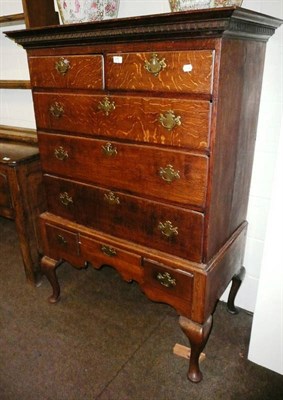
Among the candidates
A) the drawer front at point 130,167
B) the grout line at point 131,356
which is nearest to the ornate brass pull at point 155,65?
the drawer front at point 130,167

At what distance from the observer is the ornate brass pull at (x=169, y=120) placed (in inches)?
44.3

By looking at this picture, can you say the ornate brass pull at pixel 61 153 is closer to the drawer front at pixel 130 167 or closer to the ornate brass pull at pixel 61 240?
the drawer front at pixel 130 167

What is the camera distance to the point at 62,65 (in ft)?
4.42

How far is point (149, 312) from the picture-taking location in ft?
6.34

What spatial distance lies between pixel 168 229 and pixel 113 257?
37 centimetres

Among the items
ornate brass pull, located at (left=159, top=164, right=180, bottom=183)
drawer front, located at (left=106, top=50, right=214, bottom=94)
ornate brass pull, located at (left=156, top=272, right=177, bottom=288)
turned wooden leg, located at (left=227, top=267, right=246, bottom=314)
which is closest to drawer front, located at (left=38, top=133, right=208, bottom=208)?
ornate brass pull, located at (left=159, top=164, right=180, bottom=183)

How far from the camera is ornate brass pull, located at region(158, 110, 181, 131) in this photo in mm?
1126

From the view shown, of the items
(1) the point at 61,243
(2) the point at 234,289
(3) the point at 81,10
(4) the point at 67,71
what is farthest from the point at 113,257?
(3) the point at 81,10

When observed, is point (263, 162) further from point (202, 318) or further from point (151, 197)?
point (202, 318)

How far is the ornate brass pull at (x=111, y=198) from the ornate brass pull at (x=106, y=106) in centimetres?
35

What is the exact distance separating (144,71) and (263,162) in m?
0.79

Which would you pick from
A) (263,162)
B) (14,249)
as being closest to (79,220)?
(263,162)

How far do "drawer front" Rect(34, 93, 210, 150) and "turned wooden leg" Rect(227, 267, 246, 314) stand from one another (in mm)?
908

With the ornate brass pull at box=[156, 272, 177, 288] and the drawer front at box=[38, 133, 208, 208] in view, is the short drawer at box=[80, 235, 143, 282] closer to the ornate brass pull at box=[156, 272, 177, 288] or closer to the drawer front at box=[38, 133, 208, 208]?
the ornate brass pull at box=[156, 272, 177, 288]
